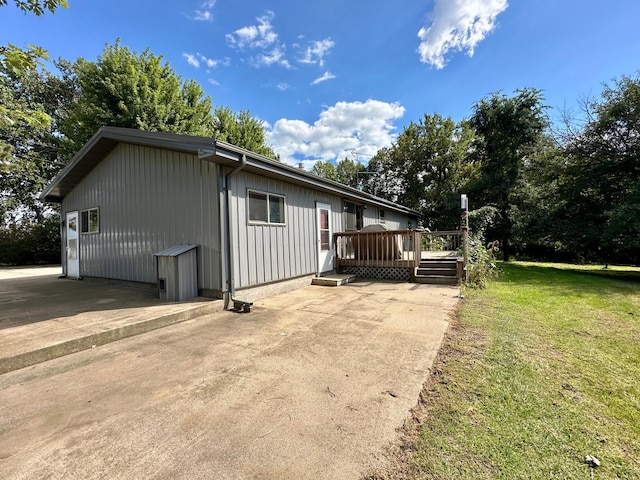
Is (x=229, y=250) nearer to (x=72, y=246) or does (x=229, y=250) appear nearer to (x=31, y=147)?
(x=72, y=246)

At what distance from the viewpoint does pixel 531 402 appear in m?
2.21

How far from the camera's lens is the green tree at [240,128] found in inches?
869

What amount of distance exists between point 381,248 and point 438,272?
1.76 m

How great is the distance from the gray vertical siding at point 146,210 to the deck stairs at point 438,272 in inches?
219

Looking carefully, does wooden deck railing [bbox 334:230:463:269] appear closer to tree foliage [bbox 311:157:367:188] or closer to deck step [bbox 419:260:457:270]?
deck step [bbox 419:260:457:270]

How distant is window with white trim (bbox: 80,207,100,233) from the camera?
7.91 meters

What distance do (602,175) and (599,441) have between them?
46.2 ft

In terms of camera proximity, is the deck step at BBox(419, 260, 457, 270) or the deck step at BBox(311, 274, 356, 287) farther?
the deck step at BBox(419, 260, 457, 270)

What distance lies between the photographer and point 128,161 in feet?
22.9

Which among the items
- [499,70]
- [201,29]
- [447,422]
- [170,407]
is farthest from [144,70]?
[447,422]

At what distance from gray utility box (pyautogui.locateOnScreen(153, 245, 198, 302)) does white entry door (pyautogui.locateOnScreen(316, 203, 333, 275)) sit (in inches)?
149

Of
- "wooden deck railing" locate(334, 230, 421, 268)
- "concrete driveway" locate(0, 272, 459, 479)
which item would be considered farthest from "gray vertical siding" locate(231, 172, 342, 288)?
"concrete driveway" locate(0, 272, 459, 479)

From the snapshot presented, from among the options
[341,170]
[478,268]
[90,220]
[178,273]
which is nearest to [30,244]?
[90,220]

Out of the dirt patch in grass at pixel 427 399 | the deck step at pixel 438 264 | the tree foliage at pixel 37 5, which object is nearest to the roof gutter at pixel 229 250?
the tree foliage at pixel 37 5
